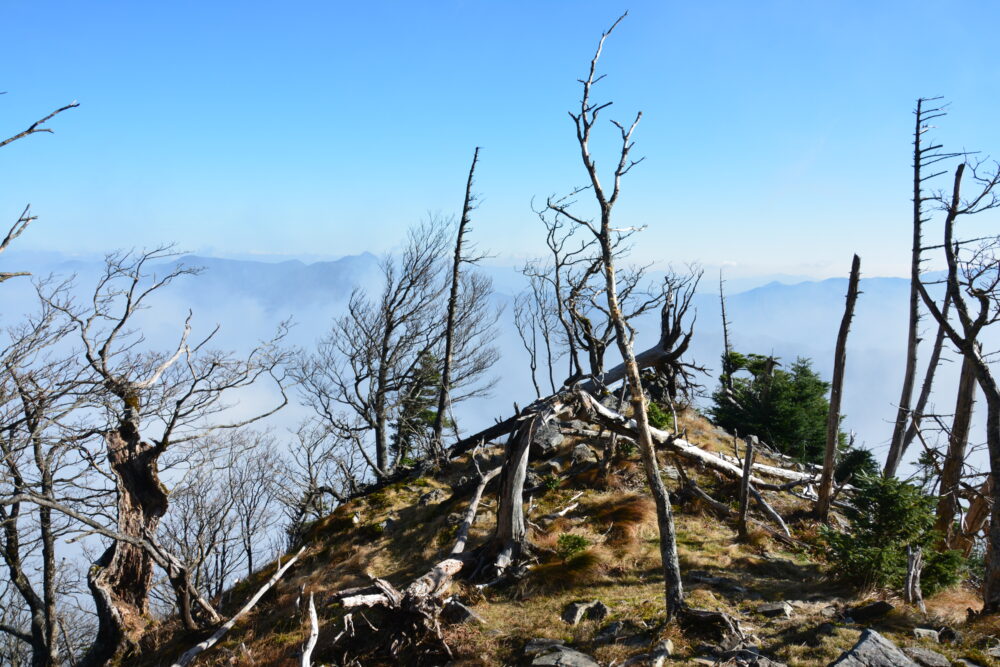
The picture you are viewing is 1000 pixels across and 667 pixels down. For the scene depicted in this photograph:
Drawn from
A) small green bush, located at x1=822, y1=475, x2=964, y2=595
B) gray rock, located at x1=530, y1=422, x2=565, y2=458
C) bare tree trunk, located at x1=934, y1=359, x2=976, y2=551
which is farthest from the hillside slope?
bare tree trunk, located at x1=934, y1=359, x2=976, y2=551

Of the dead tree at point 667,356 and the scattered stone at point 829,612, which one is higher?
the dead tree at point 667,356

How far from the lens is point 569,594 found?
29.0 feet

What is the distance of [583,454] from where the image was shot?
49.0 feet

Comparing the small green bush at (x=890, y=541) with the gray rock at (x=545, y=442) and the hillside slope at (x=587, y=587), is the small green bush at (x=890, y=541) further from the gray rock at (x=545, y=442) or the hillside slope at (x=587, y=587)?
A: the gray rock at (x=545, y=442)

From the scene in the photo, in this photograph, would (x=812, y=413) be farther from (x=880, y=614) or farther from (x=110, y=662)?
(x=110, y=662)

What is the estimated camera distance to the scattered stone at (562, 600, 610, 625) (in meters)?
7.96

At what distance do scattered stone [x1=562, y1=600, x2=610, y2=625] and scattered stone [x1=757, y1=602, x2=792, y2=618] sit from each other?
82.3 inches

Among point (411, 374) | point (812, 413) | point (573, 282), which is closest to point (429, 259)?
point (411, 374)

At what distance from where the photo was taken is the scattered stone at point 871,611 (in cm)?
716

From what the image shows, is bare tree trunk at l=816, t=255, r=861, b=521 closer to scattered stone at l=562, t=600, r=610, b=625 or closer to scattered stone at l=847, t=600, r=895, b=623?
scattered stone at l=847, t=600, r=895, b=623

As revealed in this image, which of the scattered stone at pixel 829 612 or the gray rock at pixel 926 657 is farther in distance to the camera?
the scattered stone at pixel 829 612

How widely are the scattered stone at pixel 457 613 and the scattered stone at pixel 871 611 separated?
496 cm

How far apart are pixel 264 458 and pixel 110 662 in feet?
49.1

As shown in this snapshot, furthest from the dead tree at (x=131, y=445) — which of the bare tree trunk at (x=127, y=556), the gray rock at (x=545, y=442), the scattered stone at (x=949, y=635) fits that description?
the scattered stone at (x=949, y=635)
